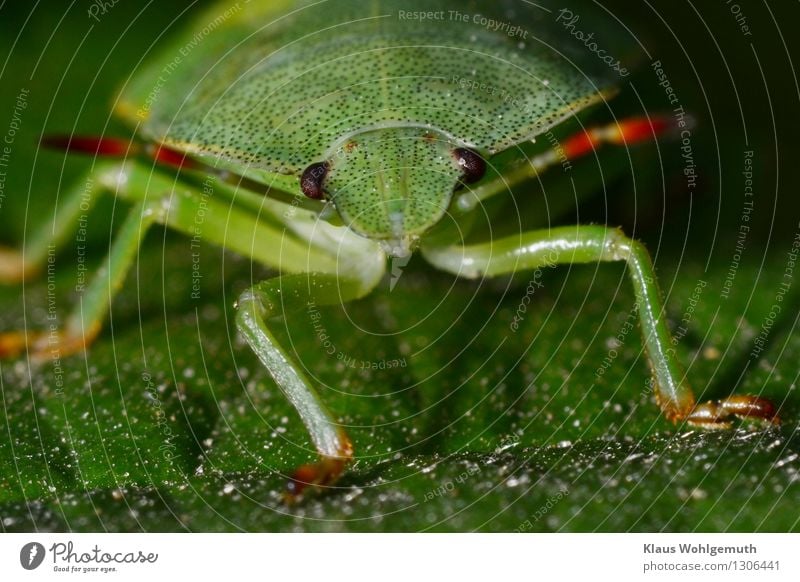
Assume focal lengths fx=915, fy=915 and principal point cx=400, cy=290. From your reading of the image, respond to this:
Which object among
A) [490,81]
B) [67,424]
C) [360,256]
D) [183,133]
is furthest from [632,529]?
[183,133]

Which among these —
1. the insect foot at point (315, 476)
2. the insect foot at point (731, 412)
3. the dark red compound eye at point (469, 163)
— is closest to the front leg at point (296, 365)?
the insect foot at point (315, 476)

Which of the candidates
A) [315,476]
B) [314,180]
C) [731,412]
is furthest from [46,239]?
[731,412]

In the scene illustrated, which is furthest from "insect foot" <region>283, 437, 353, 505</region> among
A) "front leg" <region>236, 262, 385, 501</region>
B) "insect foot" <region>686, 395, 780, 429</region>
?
"insect foot" <region>686, 395, 780, 429</region>

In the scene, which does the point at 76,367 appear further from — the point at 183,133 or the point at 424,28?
the point at 424,28

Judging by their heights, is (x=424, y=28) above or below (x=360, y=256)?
above

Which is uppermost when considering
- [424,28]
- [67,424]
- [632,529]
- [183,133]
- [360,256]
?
[424,28]
